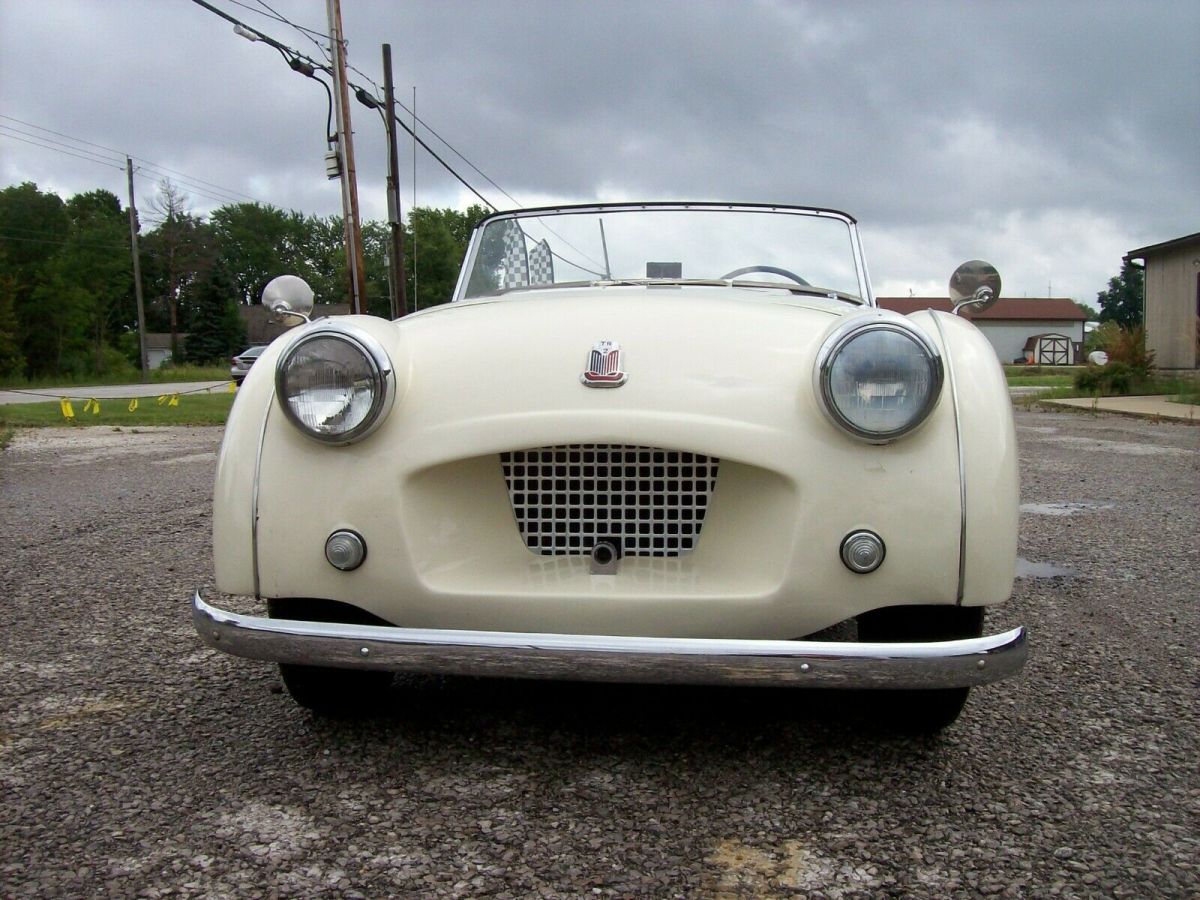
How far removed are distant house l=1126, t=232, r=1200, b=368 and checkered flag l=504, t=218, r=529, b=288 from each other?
1862 cm

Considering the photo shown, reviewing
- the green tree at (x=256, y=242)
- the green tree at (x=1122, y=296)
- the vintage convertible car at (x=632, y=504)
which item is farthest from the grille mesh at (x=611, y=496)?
the green tree at (x=1122, y=296)

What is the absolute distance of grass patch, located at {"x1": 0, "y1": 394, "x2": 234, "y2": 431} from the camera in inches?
581

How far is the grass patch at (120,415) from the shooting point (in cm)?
1476

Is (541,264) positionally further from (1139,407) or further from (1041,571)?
(1139,407)

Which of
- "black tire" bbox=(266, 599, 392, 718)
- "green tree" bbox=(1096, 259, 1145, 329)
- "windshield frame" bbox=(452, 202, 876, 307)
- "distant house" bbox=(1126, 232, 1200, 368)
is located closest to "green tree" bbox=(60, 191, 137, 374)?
"distant house" bbox=(1126, 232, 1200, 368)

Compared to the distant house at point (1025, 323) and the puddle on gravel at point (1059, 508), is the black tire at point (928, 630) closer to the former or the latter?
the puddle on gravel at point (1059, 508)

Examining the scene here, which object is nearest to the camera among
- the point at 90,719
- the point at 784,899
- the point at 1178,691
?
the point at 784,899

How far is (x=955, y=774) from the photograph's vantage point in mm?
2223

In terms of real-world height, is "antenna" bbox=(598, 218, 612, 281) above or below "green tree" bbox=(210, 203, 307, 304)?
below

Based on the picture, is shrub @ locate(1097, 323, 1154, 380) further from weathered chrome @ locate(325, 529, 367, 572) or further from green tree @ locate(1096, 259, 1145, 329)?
green tree @ locate(1096, 259, 1145, 329)

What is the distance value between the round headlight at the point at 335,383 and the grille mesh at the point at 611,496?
12.3 inches

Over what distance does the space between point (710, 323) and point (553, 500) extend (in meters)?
0.56

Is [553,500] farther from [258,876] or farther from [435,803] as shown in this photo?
[258,876]

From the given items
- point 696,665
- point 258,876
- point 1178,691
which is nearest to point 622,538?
point 696,665
